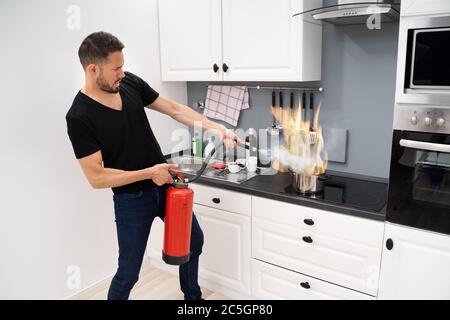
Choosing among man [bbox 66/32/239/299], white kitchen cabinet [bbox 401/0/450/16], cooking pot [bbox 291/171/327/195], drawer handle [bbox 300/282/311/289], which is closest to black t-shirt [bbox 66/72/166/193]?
man [bbox 66/32/239/299]

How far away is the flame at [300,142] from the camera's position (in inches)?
90.0

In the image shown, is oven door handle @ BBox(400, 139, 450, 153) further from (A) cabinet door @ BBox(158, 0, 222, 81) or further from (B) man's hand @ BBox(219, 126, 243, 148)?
(A) cabinet door @ BBox(158, 0, 222, 81)

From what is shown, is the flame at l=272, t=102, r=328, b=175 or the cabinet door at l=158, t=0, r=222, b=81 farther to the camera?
the cabinet door at l=158, t=0, r=222, b=81

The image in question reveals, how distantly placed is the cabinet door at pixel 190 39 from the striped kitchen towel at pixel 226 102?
30 cm

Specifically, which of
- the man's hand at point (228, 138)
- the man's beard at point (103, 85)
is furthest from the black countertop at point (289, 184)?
the man's beard at point (103, 85)

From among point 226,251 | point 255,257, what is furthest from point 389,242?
point 226,251

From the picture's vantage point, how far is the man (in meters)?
1.78

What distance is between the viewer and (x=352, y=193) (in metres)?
2.11

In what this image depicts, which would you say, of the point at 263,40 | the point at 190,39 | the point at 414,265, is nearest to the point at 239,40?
the point at 263,40

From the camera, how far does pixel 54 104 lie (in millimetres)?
2256

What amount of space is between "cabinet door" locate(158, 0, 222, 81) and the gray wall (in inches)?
26.7

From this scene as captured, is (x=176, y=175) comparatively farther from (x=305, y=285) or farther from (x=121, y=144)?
(x=305, y=285)
